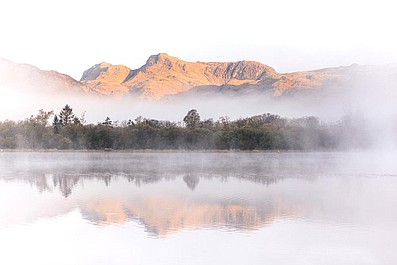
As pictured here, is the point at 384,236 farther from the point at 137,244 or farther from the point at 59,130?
the point at 59,130

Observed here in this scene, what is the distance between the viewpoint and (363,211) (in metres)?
19.7

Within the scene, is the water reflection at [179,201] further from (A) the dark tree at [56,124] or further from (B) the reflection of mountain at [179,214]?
(A) the dark tree at [56,124]

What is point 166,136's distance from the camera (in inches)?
4365

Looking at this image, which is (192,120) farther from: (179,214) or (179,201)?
(179,214)

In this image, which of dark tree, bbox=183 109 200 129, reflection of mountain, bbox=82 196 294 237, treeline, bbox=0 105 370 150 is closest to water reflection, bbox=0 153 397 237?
reflection of mountain, bbox=82 196 294 237

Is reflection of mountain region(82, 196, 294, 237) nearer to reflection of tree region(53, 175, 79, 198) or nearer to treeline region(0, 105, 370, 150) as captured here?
reflection of tree region(53, 175, 79, 198)

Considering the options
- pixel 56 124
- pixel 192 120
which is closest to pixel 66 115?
pixel 56 124

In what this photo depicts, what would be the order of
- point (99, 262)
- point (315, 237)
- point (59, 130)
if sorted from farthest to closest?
1. point (59, 130)
2. point (315, 237)
3. point (99, 262)

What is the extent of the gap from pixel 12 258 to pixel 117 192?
1332 centimetres

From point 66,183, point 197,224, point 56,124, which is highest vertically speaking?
point 56,124

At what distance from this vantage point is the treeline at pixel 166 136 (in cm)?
10675

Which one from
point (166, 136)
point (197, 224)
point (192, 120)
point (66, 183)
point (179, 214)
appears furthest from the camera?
point (192, 120)

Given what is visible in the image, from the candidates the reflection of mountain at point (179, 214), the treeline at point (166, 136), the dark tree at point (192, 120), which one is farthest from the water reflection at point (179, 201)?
the dark tree at point (192, 120)

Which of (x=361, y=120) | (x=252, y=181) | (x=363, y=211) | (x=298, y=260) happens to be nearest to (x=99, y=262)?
(x=298, y=260)
